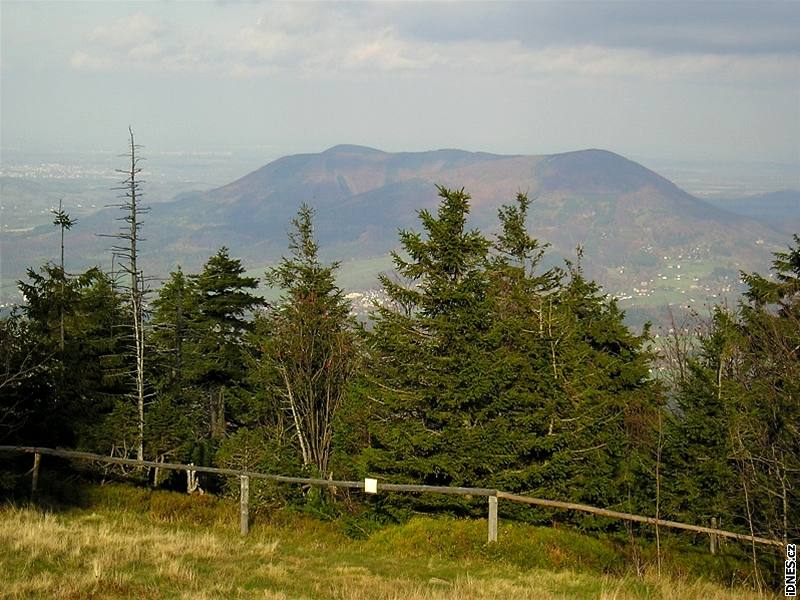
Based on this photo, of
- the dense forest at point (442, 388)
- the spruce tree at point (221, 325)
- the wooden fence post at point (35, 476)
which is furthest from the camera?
the spruce tree at point (221, 325)

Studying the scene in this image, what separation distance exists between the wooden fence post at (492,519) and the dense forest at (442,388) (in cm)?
229

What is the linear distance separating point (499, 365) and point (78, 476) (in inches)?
357

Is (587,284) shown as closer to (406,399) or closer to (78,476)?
(406,399)

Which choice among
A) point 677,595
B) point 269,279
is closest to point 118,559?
point 677,595

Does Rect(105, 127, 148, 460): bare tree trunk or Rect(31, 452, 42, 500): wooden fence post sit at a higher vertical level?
Rect(105, 127, 148, 460): bare tree trunk

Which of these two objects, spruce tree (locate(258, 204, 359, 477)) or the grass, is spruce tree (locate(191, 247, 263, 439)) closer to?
spruce tree (locate(258, 204, 359, 477))

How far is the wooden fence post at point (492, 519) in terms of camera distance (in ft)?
37.2

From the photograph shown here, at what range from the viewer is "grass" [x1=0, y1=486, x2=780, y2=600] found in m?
7.80

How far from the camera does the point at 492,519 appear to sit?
1145cm

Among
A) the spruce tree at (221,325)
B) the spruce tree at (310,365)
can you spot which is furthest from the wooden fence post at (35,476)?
the spruce tree at (221,325)

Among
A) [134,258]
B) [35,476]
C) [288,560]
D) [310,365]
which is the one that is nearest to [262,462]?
[310,365]

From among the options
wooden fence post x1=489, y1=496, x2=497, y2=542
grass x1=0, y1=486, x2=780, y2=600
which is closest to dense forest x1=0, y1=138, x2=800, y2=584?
grass x1=0, y1=486, x2=780, y2=600

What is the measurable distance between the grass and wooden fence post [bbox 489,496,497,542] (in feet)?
0.50

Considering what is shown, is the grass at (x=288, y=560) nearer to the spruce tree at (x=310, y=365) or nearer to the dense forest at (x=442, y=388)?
the dense forest at (x=442, y=388)
